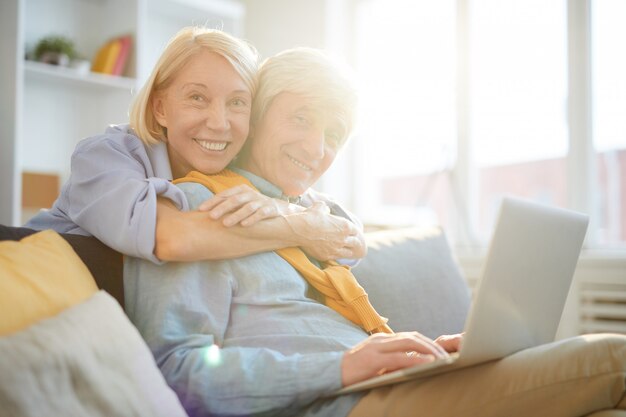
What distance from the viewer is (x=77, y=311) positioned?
36.9 inches

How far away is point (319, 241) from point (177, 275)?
1.07 ft

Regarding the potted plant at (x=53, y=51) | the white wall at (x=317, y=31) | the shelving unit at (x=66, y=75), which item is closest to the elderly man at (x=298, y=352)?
the shelving unit at (x=66, y=75)

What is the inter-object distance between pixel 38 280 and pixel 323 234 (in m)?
0.56

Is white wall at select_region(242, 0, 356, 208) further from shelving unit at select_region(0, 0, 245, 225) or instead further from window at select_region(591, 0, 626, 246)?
window at select_region(591, 0, 626, 246)

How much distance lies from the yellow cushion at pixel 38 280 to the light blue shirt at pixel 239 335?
12cm

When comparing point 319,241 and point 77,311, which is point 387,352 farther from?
point 77,311

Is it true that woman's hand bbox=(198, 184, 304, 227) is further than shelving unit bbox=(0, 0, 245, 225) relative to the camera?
No

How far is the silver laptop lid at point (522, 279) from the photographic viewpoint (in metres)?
0.98

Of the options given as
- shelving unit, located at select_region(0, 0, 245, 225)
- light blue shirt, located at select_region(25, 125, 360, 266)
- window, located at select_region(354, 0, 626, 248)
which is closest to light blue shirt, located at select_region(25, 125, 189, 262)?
light blue shirt, located at select_region(25, 125, 360, 266)

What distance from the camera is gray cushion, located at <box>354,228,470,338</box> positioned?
171 centimetres

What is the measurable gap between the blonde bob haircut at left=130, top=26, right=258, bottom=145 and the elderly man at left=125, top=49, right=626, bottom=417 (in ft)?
0.63

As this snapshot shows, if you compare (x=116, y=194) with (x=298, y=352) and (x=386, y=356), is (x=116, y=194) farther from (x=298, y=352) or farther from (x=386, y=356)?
(x=386, y=356)

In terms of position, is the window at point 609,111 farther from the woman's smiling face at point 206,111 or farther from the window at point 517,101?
the woman's smiling face at point 206,111

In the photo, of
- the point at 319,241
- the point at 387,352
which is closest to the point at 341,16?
the point at 319,241
